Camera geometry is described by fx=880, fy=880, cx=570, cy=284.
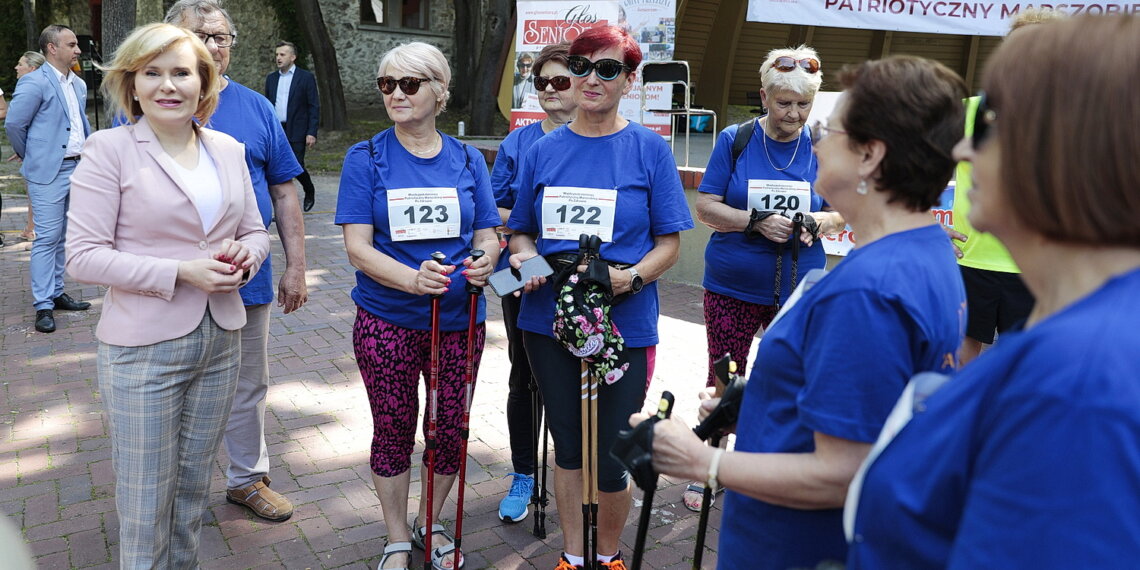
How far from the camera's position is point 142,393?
2.68 m

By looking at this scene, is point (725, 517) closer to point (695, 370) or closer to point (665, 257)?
point (665, 257)

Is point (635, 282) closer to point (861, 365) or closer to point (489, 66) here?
point (861, 365)

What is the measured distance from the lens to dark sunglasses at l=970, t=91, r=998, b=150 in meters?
1.07

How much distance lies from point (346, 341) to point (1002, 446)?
5.82 meters

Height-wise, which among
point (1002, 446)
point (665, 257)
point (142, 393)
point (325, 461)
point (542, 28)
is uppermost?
point (542, 28)

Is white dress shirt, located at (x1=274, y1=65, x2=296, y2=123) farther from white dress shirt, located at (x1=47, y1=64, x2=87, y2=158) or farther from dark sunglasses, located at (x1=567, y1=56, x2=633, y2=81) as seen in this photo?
dark sunglasses, located at (x1=567, y1=56, x2=633, y2=81)

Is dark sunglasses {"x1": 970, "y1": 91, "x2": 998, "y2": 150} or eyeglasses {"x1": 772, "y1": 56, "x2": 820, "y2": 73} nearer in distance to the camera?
dark sunglasses {"x1": 970, "y1": 91, "x2": 998, "y2": 150}

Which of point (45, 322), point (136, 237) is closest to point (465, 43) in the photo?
point (45, 322)

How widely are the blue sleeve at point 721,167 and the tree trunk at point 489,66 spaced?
40.7 ft

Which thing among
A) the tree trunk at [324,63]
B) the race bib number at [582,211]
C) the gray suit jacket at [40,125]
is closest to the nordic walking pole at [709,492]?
the race bib number at [582,211]

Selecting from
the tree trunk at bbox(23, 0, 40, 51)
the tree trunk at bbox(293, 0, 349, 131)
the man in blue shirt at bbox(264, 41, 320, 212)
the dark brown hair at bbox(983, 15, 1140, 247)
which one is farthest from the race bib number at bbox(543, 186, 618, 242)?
the tree trunk at bbox(23, 0, 40, 51)

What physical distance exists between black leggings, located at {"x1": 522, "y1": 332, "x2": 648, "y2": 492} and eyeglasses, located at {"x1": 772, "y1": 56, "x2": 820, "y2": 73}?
1.50m

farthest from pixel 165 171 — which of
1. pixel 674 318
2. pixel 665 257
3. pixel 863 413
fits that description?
pixel 674 318

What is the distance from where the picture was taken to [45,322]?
6.46 metres
